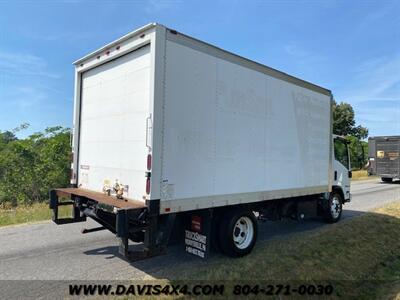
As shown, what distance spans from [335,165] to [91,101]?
22.3 ft

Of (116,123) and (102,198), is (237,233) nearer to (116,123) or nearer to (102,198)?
(102,198)

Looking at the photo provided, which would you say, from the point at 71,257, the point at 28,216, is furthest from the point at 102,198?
the point at 28,216

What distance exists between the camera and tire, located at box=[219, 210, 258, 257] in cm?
612

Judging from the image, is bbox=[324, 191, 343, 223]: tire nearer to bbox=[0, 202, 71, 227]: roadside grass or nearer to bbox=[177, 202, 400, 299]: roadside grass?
bbox=[177, 202, 400, 299]: roadside grass

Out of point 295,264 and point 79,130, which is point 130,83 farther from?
point 295,264

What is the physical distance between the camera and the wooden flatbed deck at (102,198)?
504 centimetres

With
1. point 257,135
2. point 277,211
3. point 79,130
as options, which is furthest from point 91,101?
point 277,211

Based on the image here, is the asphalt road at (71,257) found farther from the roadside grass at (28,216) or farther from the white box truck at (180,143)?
the roadside grass at (28,216)

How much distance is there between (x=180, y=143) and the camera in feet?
17.2

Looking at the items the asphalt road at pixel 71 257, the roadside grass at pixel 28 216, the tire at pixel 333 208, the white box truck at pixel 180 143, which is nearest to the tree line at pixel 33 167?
the roadside grass at pixel 28 216

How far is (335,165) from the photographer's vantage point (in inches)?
380

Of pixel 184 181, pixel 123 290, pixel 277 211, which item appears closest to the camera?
pixel 123 290

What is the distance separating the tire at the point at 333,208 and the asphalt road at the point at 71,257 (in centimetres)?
150

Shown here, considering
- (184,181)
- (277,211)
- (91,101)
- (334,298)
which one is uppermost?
(91,101)
